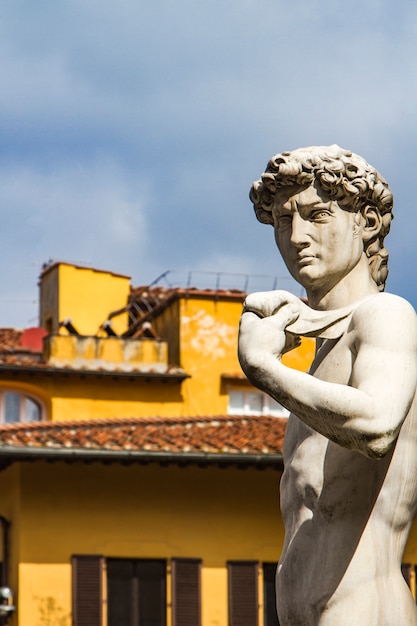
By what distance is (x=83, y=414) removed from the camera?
1836 inches

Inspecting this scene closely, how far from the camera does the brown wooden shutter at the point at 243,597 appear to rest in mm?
36062

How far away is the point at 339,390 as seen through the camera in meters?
5.82

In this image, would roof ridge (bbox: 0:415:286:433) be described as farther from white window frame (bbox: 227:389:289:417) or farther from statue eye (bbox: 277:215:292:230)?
statue eye (bbox: 277:215:292:230)

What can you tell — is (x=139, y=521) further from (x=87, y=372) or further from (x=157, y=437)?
(x=87, y=372)

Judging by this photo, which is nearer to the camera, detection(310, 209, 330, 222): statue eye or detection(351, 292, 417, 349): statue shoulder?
detection(351, 292, 417, 349): statue shoulder

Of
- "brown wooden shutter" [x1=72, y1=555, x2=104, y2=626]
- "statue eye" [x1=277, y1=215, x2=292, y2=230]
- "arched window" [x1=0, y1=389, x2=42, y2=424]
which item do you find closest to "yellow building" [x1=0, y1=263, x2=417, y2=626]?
"brown wooden shutter" [x1=72, y1=555, x2=104, y2=626]

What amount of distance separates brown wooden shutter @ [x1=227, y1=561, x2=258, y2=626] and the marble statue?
2993cm

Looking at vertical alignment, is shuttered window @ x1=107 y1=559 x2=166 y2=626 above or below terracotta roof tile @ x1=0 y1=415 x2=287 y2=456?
below

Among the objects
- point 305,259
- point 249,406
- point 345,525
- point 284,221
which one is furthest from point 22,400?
point 345,525

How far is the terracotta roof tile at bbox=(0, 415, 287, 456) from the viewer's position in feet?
115

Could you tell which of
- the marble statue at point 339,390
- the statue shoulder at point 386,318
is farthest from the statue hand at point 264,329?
the statue shoulder at point 386,318

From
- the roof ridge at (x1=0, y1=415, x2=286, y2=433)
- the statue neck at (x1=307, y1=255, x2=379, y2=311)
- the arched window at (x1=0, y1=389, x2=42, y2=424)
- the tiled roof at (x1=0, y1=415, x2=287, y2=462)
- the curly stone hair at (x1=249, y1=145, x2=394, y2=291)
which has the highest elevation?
the arched window at (x1=0, y1=389, x2=42, y2=424)

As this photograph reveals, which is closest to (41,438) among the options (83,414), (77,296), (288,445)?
(83,414)

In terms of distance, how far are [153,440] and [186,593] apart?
2721 mm
